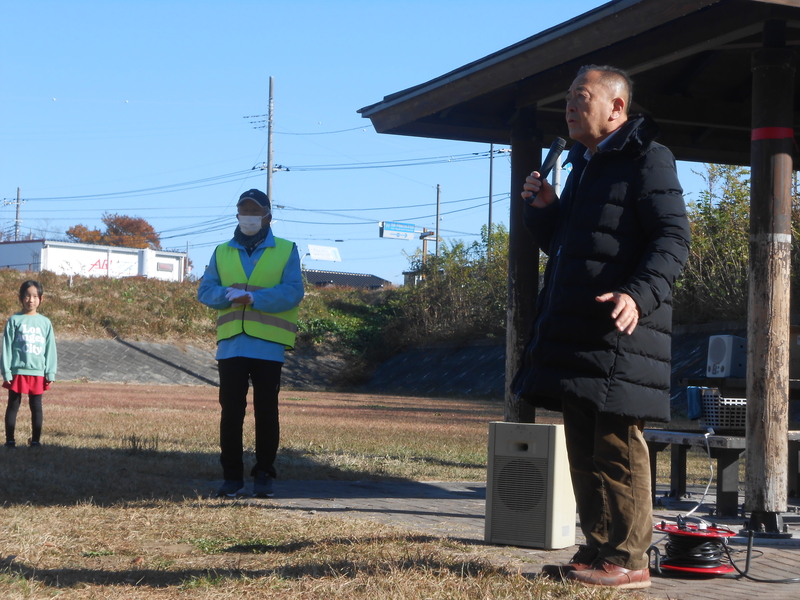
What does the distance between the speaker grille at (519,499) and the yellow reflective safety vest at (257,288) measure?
7.42 ft

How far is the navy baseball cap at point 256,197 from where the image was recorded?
688 cm

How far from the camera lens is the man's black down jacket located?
3650 millimetres

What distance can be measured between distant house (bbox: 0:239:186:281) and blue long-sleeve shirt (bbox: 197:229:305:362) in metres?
55.6

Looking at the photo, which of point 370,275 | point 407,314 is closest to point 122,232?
point 370,275

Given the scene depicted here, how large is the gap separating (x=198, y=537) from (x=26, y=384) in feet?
19.1

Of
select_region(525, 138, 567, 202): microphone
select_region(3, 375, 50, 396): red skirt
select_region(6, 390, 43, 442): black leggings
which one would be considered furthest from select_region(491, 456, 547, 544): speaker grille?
select_region(3, 375, 50, 396): red skirt

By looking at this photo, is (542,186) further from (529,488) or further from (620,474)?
(529,488)

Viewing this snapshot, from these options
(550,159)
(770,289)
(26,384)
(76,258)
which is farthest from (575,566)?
(76,258)

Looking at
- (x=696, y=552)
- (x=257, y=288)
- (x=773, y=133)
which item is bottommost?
(x=696, y=552)

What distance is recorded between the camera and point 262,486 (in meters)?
6.65

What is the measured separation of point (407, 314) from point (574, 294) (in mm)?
36087

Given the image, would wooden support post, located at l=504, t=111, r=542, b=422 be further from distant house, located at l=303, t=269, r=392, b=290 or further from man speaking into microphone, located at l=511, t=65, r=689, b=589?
distant house, located at l=303, t=269, r=392, b=290

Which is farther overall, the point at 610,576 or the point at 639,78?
the point at 639,78

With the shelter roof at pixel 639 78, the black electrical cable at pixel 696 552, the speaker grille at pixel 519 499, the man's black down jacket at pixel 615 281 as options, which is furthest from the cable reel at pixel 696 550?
the shelter roof at pixel 639 78
